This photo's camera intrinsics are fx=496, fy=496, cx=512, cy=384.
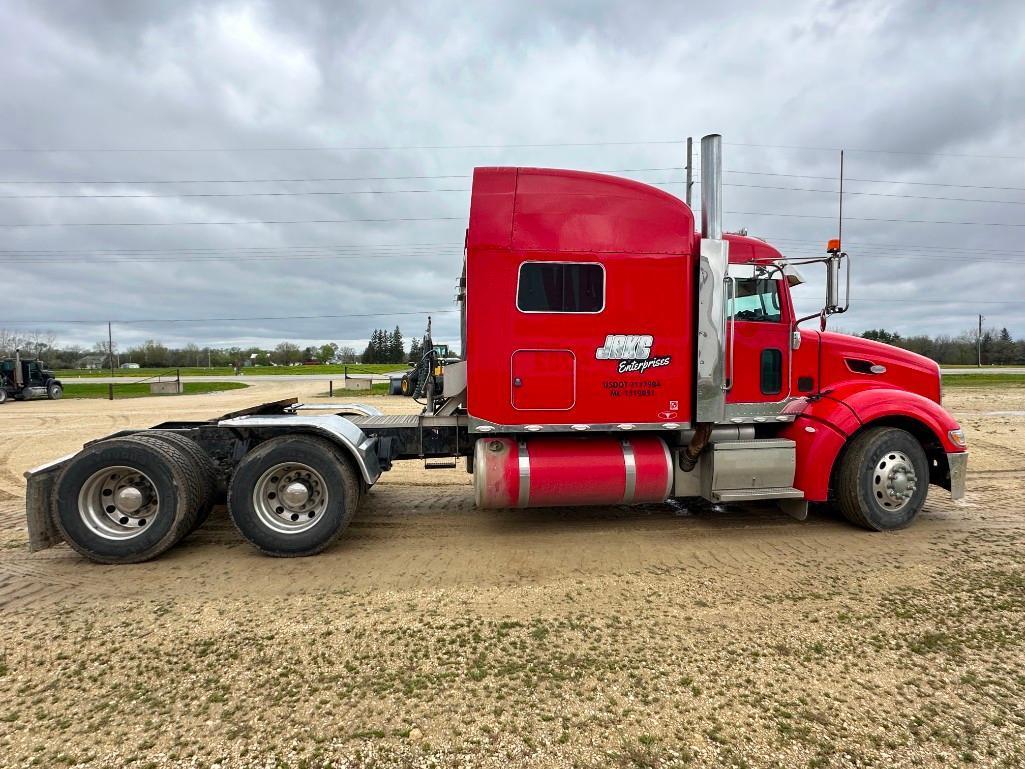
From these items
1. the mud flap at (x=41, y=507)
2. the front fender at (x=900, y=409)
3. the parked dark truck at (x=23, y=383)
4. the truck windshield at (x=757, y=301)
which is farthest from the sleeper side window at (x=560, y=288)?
the parked dark truck at (x=23, y=383)

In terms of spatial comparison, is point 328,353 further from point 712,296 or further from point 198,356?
point 712,296

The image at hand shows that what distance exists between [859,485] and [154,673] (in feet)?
20.2

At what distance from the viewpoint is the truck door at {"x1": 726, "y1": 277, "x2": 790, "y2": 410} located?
530 centimetres

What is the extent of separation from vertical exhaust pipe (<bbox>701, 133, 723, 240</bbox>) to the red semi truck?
0.02m

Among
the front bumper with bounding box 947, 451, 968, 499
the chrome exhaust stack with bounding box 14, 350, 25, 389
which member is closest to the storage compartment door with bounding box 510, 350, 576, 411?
the front bumper with bounding box 947, 451, 968, 499

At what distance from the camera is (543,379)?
485 centimetres

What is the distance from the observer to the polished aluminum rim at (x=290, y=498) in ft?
15.3

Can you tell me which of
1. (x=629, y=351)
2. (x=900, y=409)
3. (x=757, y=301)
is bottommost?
(x=900, y=409)

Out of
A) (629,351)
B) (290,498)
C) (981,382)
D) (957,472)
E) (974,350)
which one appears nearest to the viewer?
(290,498)

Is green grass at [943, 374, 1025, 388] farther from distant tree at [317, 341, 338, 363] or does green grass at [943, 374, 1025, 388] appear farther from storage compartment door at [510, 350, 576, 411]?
distant tree at [317, 341, 338, 363]

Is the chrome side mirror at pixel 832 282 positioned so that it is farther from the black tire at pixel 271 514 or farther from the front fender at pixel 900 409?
the black tire at pixel 271 514

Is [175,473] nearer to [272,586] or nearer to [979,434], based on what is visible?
[272,586]

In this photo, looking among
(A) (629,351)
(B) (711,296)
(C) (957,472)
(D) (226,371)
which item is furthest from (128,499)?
(D) (226,371)

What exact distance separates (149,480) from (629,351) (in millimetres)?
4622
